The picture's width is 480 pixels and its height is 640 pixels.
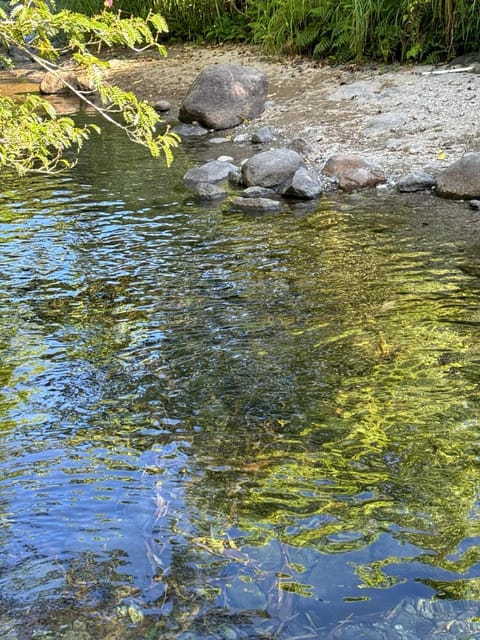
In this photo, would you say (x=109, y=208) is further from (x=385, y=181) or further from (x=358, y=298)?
(x=358, y=298)

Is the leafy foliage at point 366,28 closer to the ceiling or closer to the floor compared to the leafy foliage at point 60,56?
closer to the floor

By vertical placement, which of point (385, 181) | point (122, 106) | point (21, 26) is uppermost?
point (21, 26)

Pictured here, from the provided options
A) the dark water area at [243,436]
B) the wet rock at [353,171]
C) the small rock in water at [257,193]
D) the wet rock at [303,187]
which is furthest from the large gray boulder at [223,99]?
the dark water area at [243,436]

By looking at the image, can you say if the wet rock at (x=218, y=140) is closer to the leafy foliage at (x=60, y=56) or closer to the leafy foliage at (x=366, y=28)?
the leafy foliage at (x=366, y=28)

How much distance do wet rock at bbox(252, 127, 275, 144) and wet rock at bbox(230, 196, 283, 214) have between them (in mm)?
3071

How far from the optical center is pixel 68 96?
17453 millimetres

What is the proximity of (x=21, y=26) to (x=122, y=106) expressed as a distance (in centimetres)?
64

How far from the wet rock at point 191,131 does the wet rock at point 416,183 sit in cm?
475

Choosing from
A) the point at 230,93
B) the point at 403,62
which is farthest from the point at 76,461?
the point at 403,62

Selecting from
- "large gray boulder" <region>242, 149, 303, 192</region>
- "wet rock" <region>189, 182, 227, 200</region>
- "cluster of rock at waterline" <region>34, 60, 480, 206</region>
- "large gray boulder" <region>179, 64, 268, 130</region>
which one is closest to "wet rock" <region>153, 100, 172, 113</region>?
"cluster of rock at waterline" <region>34, 60, 480, 206</region>

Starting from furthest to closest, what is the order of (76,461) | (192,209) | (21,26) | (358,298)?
(192,209) → (358,298) → (76,461) → (21,26)

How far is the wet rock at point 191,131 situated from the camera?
13.3 meters

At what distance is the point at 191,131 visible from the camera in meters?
13.4

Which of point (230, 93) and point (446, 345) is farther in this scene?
point (230, 93)
